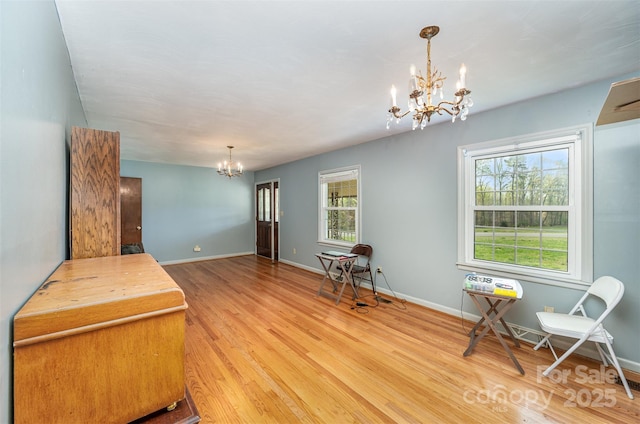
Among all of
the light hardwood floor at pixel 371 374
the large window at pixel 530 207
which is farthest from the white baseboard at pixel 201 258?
the large window at pixel 530 207

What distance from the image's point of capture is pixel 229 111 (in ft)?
9.21

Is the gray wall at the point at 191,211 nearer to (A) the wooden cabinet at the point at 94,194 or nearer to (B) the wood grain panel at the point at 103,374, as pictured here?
(A) the wooden cabinet at the point at 94,194

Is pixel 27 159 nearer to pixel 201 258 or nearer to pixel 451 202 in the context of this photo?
pixel 451 202

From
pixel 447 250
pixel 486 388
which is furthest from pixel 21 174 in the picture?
pixel 447 250

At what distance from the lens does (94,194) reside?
162 centimetres

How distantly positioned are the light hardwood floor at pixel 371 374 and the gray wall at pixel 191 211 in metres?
3.34

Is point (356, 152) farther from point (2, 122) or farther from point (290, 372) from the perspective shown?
point (2, 122)

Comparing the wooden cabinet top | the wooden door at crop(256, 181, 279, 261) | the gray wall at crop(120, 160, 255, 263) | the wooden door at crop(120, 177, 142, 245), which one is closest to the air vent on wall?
the wooden cabinet top

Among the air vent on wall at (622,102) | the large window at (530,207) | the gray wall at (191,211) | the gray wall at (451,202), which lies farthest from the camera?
the gray wall at (191,211)

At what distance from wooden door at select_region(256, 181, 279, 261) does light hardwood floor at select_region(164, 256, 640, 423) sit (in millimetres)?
3269

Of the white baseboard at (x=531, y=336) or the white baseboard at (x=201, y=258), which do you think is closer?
the white baseboard at (x=531, y=336)

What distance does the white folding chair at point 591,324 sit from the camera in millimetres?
1809

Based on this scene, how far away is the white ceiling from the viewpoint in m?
1.41

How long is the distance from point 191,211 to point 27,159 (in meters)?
5.79
